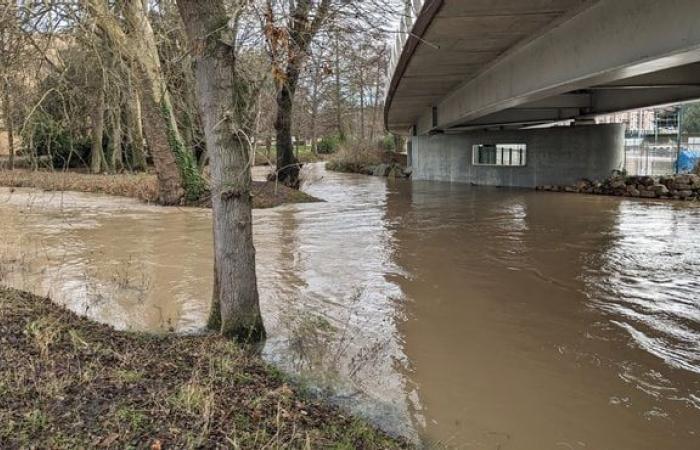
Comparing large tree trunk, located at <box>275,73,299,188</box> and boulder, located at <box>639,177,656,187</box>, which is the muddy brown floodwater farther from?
boulder, located at <box>639,177,656,187</box>

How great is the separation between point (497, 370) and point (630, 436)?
1.30 metres

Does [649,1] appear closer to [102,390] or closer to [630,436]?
[630,436]

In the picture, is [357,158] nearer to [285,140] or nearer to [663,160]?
[663,160]

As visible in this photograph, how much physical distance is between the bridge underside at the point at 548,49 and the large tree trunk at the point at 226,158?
11.4 feet

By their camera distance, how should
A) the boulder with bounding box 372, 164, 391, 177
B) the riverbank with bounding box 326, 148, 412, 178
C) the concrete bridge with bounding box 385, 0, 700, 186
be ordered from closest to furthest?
the concrete bridge with bounding box 385, 0, 700, 186 < the boulder with bounding box 372, 164, 391, 177 < the riverbank with bounding box 326, 148, 412, 178

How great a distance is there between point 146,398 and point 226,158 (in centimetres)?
212

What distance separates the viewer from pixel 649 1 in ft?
22.0

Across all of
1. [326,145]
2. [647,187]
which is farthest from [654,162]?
[326,145]

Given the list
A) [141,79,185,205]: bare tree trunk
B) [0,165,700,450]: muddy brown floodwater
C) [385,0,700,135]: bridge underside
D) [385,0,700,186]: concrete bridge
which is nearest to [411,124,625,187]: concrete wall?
[385,0,700,186]: concrete bridge

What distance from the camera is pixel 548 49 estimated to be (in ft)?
30.9

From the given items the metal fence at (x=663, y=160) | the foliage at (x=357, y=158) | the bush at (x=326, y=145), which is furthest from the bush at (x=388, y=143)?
the metal fence at (x=663, y=160)

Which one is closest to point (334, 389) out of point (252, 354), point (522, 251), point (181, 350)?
point (252, 354)

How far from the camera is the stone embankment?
1919 cm

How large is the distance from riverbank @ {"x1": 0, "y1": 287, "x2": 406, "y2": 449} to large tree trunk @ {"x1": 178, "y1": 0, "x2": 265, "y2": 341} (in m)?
0.50
